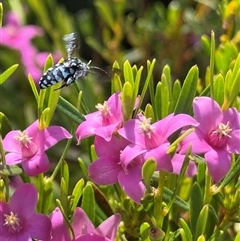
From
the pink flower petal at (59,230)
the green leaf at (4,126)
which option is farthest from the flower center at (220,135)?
the green leaf at (4,126)

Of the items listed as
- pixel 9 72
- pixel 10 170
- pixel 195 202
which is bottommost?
pixel 195 202

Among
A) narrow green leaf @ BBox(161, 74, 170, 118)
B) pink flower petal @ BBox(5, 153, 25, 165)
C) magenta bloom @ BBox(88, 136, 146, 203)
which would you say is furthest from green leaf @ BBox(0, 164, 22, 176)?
narrow green leaf @ BBox(161, 74, 170, 118)

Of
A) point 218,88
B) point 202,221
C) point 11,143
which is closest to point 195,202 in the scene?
point 202,221

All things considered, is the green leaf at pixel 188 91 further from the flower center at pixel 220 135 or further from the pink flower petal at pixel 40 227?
the pink flower petal at pixel 40 227

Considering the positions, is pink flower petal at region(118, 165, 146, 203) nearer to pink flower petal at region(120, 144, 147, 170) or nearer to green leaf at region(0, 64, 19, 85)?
pink flower petal at region(120, 144, 147, 170)

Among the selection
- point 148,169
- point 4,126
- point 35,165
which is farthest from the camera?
point 4,126

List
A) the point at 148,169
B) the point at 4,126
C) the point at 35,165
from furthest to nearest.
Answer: the point at 4,126 < the point at 35,165 < the point at 148,169

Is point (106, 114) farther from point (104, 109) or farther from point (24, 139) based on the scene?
point (24, 139)
